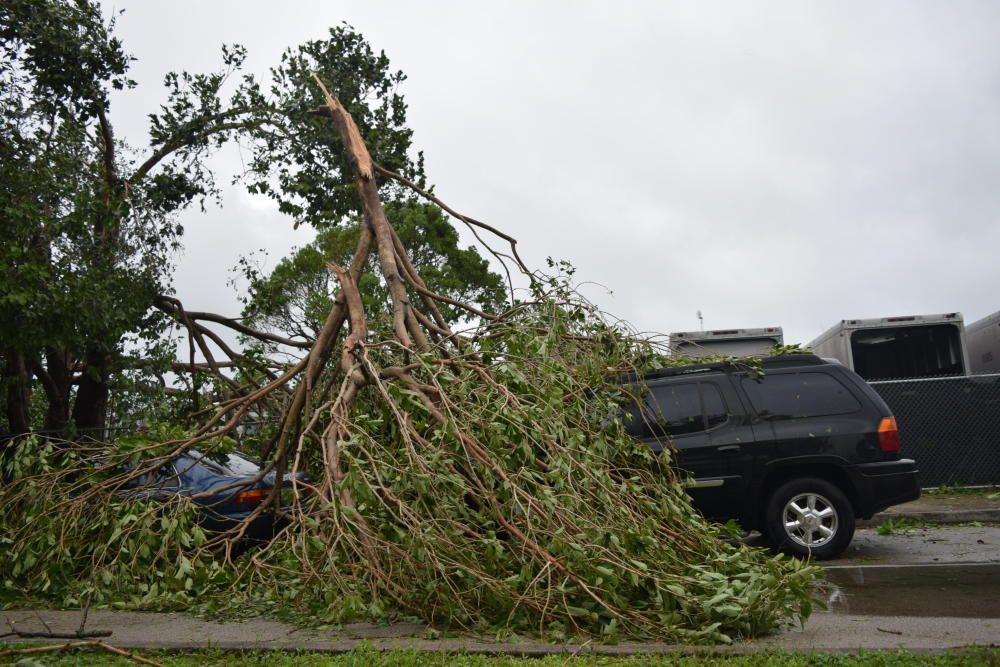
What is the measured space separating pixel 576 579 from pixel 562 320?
327 centimetres

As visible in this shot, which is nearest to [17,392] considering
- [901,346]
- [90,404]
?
[90,404]

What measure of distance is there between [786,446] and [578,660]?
171 inches

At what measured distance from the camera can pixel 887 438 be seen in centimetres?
802

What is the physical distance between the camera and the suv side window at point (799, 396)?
821 centimetres

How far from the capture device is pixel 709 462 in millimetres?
8164

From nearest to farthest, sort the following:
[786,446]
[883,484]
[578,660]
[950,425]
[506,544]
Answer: [578,660]
[506,544]
[883,484]
[786,446]
[950,425]

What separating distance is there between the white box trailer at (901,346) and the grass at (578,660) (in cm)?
922

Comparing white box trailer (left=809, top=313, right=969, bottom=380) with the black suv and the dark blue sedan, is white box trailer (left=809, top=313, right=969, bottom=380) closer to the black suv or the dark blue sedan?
the black suv

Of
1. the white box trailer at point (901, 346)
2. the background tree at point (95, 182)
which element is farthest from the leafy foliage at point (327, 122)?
the white box trailer at point (901, 346)

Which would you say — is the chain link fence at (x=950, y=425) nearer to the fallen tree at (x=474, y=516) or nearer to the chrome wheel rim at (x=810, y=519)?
the chrome wheel rim at (x=810, y=519)

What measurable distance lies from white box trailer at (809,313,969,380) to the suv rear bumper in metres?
5.24

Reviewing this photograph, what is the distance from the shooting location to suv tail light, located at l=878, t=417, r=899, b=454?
8.02 metres

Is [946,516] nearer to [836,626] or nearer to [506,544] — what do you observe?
[836,626]

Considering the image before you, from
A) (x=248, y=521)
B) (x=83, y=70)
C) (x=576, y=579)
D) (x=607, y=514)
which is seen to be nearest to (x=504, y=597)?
(x=576, y=579)
